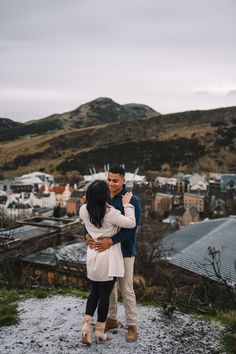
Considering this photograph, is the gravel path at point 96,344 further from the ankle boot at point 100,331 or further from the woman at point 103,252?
the woman at point 103,252

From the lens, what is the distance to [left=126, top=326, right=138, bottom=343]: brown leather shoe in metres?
3.60

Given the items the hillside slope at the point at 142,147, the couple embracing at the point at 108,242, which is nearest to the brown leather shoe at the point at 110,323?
the couple embracing at the point at 108,242

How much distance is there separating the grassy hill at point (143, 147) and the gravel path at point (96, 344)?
6903 cm

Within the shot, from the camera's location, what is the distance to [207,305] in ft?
15.9

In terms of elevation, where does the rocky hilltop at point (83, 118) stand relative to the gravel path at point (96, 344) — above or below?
above

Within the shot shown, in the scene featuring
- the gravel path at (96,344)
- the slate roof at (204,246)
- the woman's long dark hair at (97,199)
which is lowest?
the slate roof at (204,246)

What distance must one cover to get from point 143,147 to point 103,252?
81.6 m

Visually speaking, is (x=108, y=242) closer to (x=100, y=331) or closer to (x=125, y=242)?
(x=125, y=242)

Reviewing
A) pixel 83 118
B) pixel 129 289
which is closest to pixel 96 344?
pixel 129 289

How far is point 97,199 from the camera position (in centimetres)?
331

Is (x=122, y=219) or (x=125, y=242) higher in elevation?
(x=122, y=219)

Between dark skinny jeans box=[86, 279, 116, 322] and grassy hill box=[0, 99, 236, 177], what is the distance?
229ft

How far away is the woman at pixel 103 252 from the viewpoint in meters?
3.32

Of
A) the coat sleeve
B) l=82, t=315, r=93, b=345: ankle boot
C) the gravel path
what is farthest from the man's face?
the gravel path
